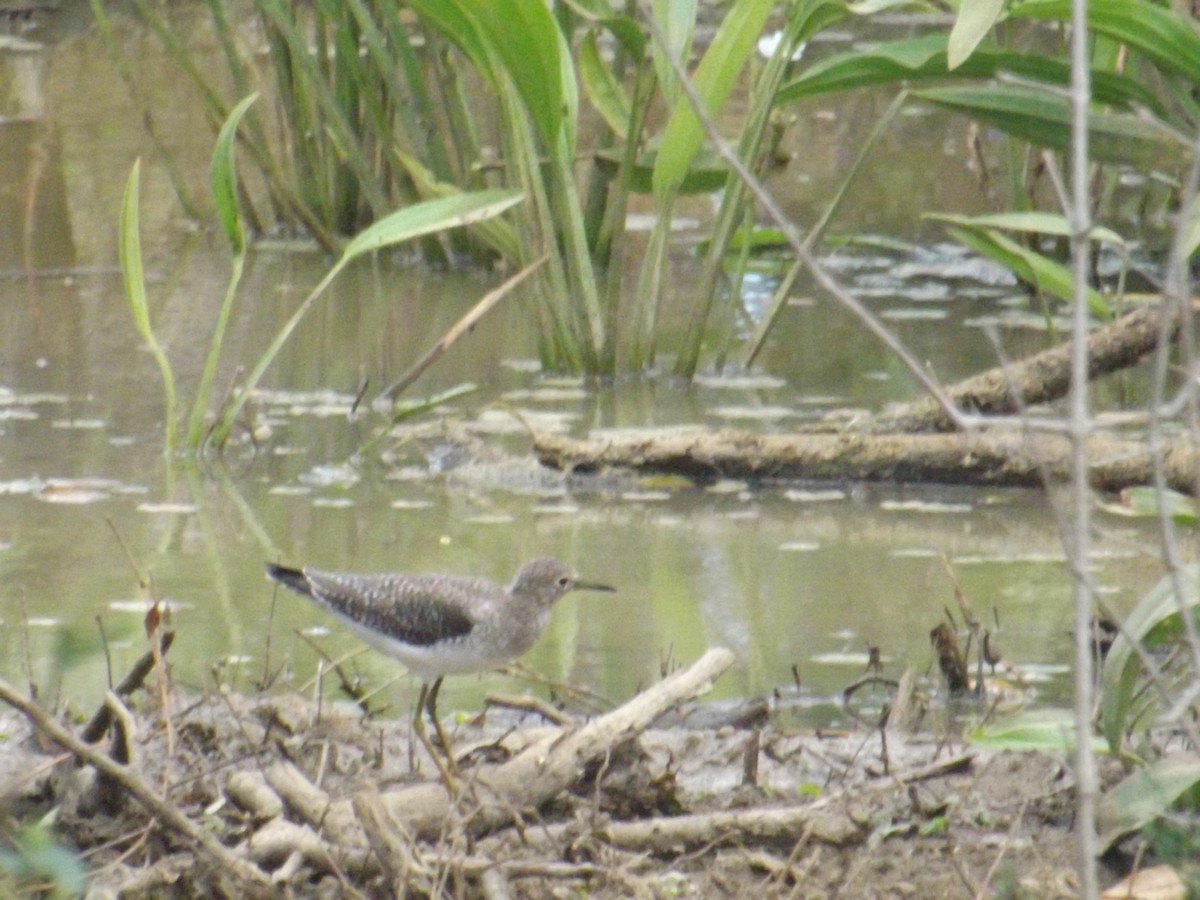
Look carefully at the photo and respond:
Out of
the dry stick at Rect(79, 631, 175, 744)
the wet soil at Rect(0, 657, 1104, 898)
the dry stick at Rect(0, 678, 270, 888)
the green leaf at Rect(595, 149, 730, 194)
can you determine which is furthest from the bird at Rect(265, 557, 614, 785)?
the green leaf at Rect(595, 149, 730, 194)

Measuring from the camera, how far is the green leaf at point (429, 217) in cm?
616

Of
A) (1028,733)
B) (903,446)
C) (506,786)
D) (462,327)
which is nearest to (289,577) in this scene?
(506,786)

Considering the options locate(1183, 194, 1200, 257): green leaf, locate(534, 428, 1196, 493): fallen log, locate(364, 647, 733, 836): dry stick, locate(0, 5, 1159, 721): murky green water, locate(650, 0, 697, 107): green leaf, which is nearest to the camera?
locate(364, 647, 733, 836): dry stick

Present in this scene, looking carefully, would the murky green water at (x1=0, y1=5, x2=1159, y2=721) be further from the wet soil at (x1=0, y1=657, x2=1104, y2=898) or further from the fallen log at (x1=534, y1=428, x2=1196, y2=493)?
the wet soil at (x1=0, y1=657, x2=1104, y2=898)

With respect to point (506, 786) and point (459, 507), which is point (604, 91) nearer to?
point (459, 507)

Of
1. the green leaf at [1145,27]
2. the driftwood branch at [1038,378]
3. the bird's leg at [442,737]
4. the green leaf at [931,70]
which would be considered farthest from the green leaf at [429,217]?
the bird's leg at [442,737]

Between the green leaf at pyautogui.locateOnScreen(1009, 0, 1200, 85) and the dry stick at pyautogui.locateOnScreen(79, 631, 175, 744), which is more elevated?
the green leaf at pyautogui.locateOnScreen(1009, 0, 1200, 85)

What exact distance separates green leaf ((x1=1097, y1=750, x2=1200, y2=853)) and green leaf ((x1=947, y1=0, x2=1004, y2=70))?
3096mm

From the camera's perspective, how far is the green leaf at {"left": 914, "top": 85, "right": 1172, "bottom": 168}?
6801mm

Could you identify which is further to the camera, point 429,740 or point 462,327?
point 462,327

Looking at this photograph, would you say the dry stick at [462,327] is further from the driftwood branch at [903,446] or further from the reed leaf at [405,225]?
the driftwood branch at [903,446]

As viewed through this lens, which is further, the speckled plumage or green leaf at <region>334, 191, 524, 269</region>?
green leaf at <region>334, 191, 524, 269</region>

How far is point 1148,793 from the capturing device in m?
3.24

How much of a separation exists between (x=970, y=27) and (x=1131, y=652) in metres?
3.13
